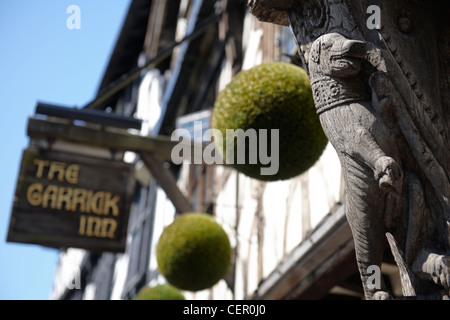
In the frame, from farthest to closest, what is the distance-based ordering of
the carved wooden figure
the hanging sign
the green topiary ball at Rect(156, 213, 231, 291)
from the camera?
1. the hanging sign
2. the green topiary ball at Rect(156, 213, 231, 291)
3. the carved wooden figure

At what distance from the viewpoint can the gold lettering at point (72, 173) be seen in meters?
5.34

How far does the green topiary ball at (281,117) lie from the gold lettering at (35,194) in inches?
104

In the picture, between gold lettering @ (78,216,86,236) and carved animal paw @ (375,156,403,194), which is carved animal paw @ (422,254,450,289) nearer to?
carved animal paw @ (375,156,403,194)

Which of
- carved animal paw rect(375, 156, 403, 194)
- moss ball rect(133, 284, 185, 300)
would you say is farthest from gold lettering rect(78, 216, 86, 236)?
carved animal paw rect(375, 156, 403, 194)

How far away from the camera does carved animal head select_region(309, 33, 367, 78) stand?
5.66ft

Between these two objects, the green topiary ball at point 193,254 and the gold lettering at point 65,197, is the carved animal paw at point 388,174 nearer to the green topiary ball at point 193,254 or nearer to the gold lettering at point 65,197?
the green topiary ball at point 193,254

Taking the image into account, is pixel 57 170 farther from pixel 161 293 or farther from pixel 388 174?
pixel 388 174

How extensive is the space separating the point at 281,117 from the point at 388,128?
4.03 ft

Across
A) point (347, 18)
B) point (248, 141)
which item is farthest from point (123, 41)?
point (347, 18)

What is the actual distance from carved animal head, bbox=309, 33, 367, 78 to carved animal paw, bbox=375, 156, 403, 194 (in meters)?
0.28

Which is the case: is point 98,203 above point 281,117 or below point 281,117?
above

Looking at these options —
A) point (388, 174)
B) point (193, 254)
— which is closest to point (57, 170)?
point (193, 254)

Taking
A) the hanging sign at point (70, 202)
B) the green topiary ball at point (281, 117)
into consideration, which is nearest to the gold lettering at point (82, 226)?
the hanging sign at point (70, 202)

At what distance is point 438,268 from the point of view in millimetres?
1569
